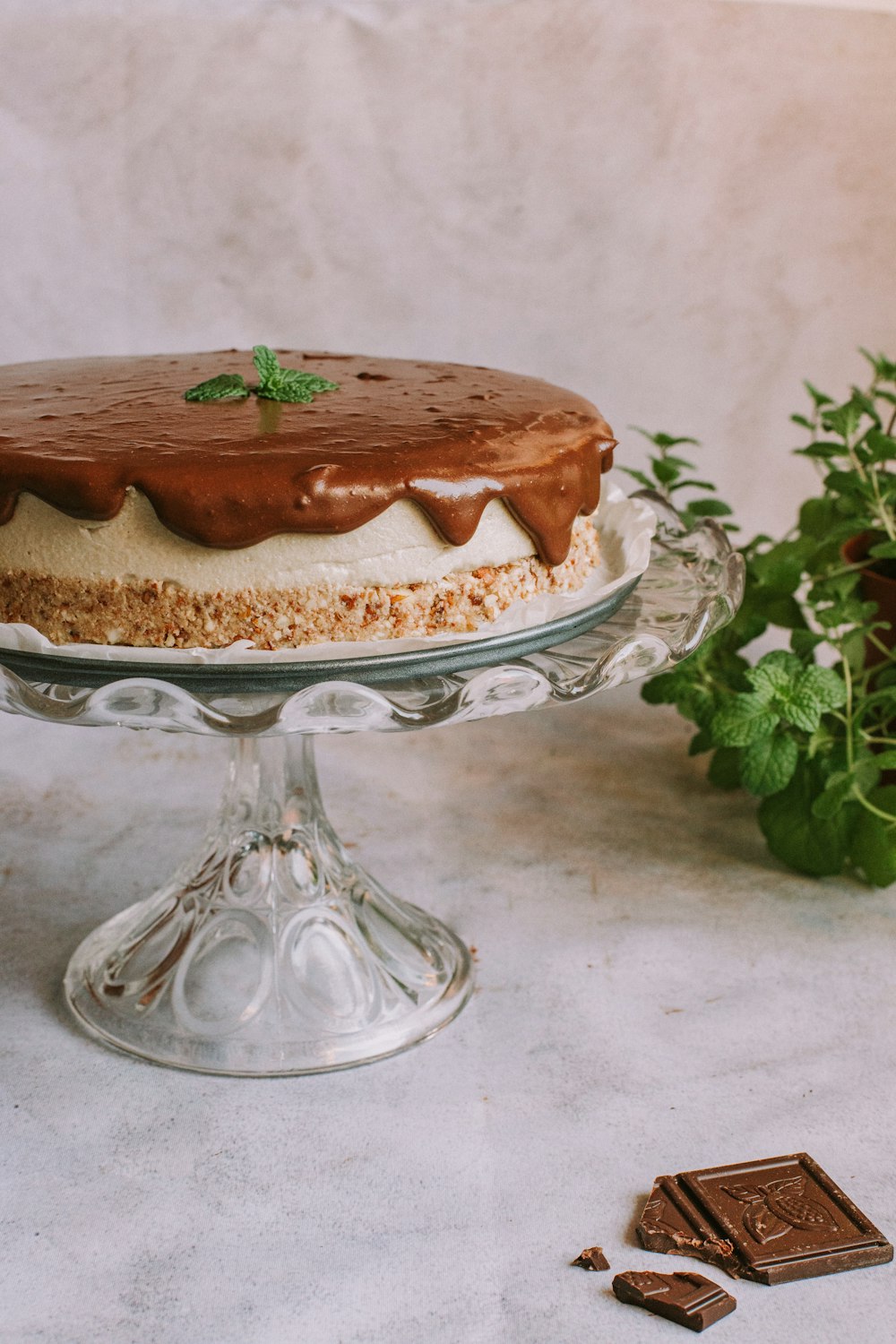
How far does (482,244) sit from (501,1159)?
5.81ft

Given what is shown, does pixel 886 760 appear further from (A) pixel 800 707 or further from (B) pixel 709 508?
(B) pixel 709 508

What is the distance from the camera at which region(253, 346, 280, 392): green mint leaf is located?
1480 millimetres

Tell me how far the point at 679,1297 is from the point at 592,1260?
0.08 m

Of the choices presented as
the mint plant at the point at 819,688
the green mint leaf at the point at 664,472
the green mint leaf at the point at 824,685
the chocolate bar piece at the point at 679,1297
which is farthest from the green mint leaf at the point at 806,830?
the chocolate bar piece at the point at 679,1297

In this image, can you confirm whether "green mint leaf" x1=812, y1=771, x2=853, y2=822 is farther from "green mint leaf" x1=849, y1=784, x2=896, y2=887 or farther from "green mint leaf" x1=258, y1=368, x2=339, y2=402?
"green mint leaf" x1=258, y1=368, x2=339, y2=402

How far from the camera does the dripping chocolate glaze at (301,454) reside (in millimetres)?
1222

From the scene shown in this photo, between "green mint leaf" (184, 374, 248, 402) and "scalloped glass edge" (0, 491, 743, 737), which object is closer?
"scalloped glass edge" (0, 491, 743, 737)

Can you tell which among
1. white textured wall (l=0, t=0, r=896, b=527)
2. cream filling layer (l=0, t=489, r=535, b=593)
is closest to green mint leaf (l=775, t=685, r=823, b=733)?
cream filling layer (l=0, t=489, r=535, b=593)

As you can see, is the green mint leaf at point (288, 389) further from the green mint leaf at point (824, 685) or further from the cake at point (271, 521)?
the green mint leaf at point (824, 685)

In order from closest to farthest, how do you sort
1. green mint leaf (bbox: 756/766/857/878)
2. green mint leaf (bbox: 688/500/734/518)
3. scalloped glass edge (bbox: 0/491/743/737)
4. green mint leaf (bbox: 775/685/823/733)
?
scalloped glass edge (bbox: 0/491/743/737) → green mint leaf (bbox: 775/685/823/733) → green mint leaf (bbox: 756/766/857/878) → green mint leaf (bbox: 688/500/734/518)

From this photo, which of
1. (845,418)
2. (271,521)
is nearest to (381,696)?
(271,521)

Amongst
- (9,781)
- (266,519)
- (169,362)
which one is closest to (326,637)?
(266,519)

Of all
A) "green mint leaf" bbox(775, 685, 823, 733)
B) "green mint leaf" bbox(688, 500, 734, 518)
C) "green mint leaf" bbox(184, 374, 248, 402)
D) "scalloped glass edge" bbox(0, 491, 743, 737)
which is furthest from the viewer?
"green mint leaf" bbox(688, 500, 734, 518)

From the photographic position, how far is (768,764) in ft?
5.83
